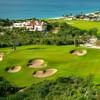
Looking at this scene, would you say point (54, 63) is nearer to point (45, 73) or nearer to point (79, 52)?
point (45, 73)

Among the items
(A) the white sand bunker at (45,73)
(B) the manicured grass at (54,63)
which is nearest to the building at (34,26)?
(B) the manicured grass at (54,63)

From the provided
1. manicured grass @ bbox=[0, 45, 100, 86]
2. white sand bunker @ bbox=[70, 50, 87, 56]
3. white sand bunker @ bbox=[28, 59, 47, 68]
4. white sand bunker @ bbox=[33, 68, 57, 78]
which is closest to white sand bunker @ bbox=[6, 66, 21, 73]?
manicured grass @ bbox=[0, 45, 100, 86]

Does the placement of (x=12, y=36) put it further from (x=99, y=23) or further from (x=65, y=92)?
(x=65, y=92)

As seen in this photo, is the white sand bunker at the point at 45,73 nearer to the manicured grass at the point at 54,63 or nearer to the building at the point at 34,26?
the manicured grass at the point at 54,63

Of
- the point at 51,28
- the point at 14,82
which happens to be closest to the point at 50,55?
the point at 14,82

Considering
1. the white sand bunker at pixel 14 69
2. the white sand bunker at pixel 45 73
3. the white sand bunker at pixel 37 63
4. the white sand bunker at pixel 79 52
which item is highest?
the white sand bunker at pixel 79 52

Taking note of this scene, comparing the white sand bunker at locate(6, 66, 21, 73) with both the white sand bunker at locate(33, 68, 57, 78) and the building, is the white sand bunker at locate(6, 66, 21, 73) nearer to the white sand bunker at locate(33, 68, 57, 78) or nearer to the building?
the white sand bunker at locate(33, 68, 57, 78)
